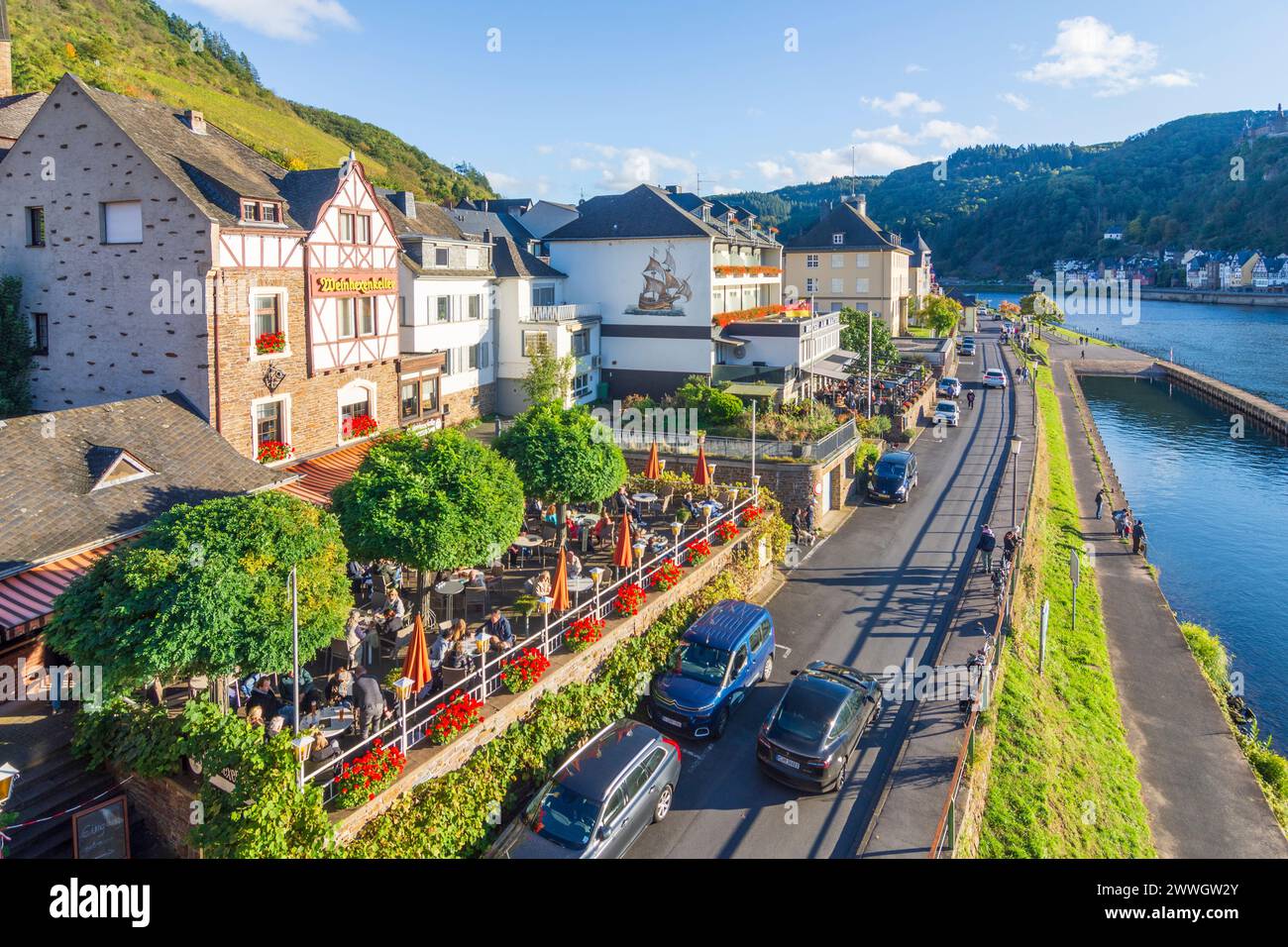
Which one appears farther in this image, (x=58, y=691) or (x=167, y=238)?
(x=167, y=238)

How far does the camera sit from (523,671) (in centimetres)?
1675

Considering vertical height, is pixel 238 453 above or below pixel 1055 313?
below

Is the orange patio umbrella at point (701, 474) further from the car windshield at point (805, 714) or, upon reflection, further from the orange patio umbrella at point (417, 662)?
the orange patio umbrella at point (417, 662)

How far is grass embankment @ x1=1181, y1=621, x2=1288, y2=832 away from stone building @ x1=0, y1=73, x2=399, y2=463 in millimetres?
27927

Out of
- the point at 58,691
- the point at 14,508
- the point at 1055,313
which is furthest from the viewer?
the point at 1055,313

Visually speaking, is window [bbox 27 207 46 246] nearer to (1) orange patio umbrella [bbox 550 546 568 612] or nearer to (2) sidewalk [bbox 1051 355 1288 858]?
(1) orange patio umbrella [bbox 550 546 568 612]

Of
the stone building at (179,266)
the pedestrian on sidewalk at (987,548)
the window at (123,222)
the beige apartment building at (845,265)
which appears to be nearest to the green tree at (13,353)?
the stone building at (179,266)

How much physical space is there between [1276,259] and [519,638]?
23329 centimetres

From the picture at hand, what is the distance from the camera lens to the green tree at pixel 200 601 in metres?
12.7

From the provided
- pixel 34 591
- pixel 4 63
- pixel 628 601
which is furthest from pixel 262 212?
pixel 4 63
